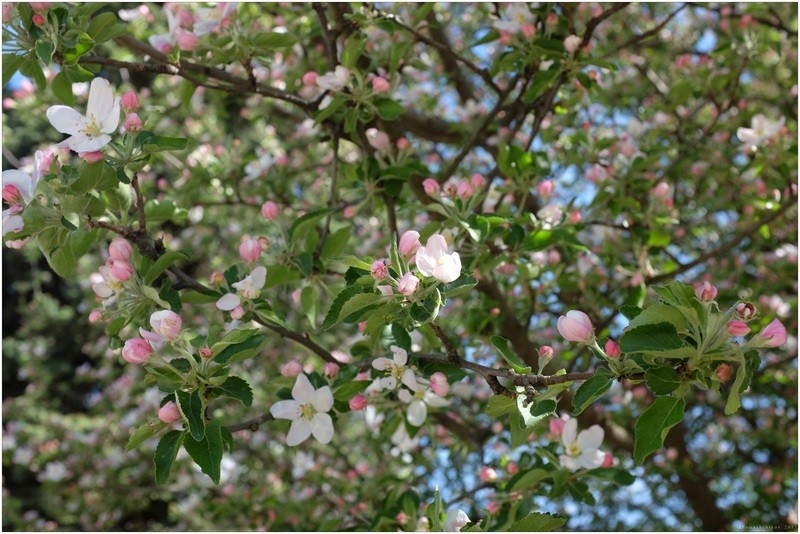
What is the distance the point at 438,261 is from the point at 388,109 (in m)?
0.65

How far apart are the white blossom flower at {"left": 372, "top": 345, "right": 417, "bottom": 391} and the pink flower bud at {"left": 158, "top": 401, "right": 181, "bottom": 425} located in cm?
33

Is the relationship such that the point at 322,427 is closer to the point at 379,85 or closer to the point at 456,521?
the point at 456,521

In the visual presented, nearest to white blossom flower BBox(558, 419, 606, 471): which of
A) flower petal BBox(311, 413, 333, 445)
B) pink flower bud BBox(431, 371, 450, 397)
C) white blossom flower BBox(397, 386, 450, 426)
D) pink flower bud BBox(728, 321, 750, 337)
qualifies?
white blossom flower BBox(397, 386, 450, 426)

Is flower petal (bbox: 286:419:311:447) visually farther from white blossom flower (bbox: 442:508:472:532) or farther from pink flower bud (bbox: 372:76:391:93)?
pink flower bud (bbox: 372:76:391:93)

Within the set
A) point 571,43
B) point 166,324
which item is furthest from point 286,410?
point 571,43

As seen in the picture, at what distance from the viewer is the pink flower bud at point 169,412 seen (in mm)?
1003

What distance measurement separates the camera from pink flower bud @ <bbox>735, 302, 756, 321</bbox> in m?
0.88

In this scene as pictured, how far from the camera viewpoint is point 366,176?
1.57 m

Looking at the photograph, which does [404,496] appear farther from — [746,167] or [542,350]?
[746,167]

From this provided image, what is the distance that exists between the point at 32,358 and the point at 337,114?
509 cm

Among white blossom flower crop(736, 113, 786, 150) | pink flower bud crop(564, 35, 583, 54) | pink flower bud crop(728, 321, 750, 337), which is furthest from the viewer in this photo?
white blossom flower crop(736, 113, 786, 150)

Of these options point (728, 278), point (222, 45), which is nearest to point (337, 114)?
point (222, 45)

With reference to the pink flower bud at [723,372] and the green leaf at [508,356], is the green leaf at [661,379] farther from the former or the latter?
the green leaf at [508,356]

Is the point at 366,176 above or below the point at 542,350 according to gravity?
below
